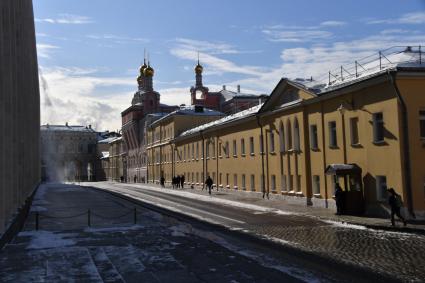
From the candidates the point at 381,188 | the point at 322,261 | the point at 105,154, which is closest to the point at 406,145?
the point at 381,188

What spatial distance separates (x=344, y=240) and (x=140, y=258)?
7.08 meters

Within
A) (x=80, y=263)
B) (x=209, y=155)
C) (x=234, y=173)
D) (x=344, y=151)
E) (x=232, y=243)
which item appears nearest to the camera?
(x=80, y=263)

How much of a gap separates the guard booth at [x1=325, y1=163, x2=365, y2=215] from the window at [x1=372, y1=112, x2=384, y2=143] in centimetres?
187

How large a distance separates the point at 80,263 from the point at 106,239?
14.0 ft

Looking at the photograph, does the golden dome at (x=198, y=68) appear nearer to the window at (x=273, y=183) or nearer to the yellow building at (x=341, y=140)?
Result: the yellow building at (x=341, y=140)

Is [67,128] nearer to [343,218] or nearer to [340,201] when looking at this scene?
[340,201]

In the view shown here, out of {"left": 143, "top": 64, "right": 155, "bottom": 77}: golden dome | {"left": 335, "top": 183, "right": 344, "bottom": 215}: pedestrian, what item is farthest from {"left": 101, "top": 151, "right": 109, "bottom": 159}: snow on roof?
{"left": 335, "top": 183, "right": 344, "bottom": 215}: pedestrian

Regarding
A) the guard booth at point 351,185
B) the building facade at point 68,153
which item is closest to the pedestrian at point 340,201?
the guard booth at point 351,185

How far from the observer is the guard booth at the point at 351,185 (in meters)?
23.9

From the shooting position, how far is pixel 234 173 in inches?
1727

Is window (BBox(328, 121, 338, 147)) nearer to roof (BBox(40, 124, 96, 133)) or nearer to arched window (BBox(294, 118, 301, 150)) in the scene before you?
arched window (BBox(294, 118, 301, 150))

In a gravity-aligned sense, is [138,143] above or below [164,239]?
above

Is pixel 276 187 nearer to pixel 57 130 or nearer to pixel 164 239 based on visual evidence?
pixel 164 239

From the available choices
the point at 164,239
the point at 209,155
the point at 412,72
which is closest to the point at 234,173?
the point at 209,155
